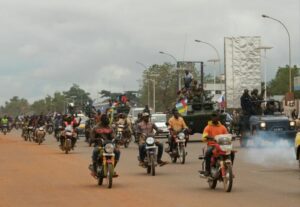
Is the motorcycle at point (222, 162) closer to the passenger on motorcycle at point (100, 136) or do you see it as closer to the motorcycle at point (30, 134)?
the passenger on motorcycle at point (100, 136)

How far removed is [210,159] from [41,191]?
3533mm

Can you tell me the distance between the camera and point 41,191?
15.1 m

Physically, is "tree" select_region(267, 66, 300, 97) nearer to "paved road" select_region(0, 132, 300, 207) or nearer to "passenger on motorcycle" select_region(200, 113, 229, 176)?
"paved road" select_region(0, 132, 300, 207)

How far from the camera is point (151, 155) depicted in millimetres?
18500

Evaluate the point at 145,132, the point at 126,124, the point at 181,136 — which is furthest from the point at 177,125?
the point at 126,124

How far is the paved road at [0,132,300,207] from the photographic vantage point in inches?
510

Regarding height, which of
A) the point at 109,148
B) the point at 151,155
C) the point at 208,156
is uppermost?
the point at 109,148

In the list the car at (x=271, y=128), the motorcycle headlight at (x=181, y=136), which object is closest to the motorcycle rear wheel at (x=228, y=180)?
the motorcycle headlight at (x=181, y=136)

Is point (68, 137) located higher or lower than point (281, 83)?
lower

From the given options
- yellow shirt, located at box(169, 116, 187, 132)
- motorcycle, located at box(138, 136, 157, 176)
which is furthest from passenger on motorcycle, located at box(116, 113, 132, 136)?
motorcycle, located at box(138, 136, 157, 176)

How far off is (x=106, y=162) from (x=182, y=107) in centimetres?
2437

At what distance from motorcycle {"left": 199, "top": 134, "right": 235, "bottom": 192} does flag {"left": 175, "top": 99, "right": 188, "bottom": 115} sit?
963 inches

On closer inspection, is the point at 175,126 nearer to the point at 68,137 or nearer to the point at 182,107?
the point at 68,137

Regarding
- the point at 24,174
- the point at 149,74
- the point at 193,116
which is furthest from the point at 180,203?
the point at 149,74
